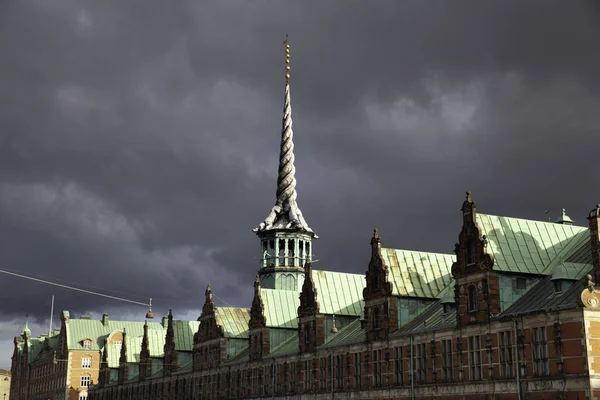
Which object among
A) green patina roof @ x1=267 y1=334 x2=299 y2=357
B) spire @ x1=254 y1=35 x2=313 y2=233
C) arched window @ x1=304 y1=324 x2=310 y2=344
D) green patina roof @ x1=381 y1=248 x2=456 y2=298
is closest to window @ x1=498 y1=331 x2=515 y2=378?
green patina roof @ x1=381 y1=248 x2=456 y2=298

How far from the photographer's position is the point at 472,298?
218 ft

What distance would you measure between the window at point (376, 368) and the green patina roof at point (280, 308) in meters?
25.7

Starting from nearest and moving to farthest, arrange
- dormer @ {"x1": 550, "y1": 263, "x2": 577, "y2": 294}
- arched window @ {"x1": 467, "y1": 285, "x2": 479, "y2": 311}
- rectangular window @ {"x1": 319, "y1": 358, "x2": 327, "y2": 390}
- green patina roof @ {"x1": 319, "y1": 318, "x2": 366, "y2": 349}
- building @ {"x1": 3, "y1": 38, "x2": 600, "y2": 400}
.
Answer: building @ {"x1": 3, "y1": 38, "x2": 600, "y2": 400}, dormer @ {"x1": 550, "y1": 263, "x2": 577, "y2": 294}, arched window @ {"x1": 467, "y1": 285, "x2": 479, "y2": 311}, green patina roof @ {"x1": 319, "y1": 318, "x2": 366, "y2": 349}, rectangular window @ {"x1": 319, "y1": 358, "x2": 327, "y2": 390}

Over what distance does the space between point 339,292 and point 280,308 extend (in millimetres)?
11687

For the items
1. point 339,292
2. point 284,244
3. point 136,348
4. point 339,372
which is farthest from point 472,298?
point 136,348

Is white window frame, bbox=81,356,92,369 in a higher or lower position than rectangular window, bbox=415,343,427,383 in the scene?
higher

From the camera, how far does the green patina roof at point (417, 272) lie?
79625mm

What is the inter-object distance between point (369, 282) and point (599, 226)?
2643cm

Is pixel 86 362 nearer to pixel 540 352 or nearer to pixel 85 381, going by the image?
pixel 85 381

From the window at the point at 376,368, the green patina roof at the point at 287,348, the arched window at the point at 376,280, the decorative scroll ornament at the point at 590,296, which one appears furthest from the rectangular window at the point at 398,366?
the decorative scroll ornament at the point at 590,296

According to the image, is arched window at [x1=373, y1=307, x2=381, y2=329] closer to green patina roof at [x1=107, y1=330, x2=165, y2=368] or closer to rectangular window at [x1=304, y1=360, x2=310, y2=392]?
rectangular window at [x1=304, y1=360, x2=310, y2=392]

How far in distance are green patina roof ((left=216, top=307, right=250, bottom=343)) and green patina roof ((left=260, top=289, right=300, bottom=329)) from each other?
8545 millimetres

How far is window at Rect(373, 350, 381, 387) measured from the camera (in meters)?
76.1

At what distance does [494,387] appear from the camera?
6147cm
